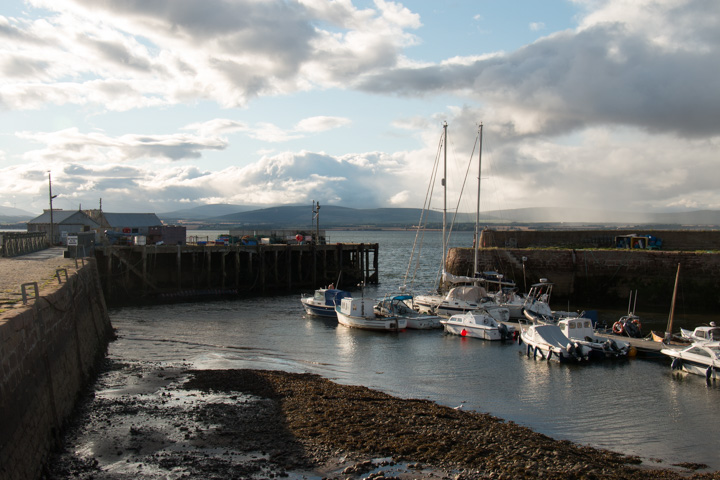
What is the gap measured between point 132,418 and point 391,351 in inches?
552

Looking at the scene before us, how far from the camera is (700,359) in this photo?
2286cm

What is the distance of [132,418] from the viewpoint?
16484mm

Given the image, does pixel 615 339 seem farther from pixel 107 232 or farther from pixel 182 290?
pixel 107 232

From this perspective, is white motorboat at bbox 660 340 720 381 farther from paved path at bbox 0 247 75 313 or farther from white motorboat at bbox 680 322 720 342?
paved path at bbox 0 247 75 313

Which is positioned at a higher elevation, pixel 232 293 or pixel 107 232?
pixel 107 232


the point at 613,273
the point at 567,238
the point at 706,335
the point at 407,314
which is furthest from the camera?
the point at 567,238

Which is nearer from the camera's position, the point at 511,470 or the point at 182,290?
the point at 511,470

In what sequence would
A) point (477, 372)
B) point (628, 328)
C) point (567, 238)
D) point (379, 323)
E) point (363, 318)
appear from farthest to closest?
point (567, 238) → point (363, 318) → point (379, 323) → point (628, 328) → point (477, 372)

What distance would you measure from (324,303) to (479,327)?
11595 millimetres

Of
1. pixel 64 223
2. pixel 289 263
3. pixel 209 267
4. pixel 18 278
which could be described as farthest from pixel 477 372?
pixel 64 223

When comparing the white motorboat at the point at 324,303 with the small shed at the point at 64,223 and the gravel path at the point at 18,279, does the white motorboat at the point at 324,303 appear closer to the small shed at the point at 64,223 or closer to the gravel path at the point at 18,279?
the gravel path at the point at 18,279

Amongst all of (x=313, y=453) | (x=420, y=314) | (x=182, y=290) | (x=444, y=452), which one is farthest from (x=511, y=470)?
(x=182, y=290)

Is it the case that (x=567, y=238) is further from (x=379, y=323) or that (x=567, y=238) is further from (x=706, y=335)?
(x=706, y=335)

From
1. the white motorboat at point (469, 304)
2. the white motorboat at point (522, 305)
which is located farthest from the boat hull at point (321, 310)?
the white motorboat at point (522, 305)
